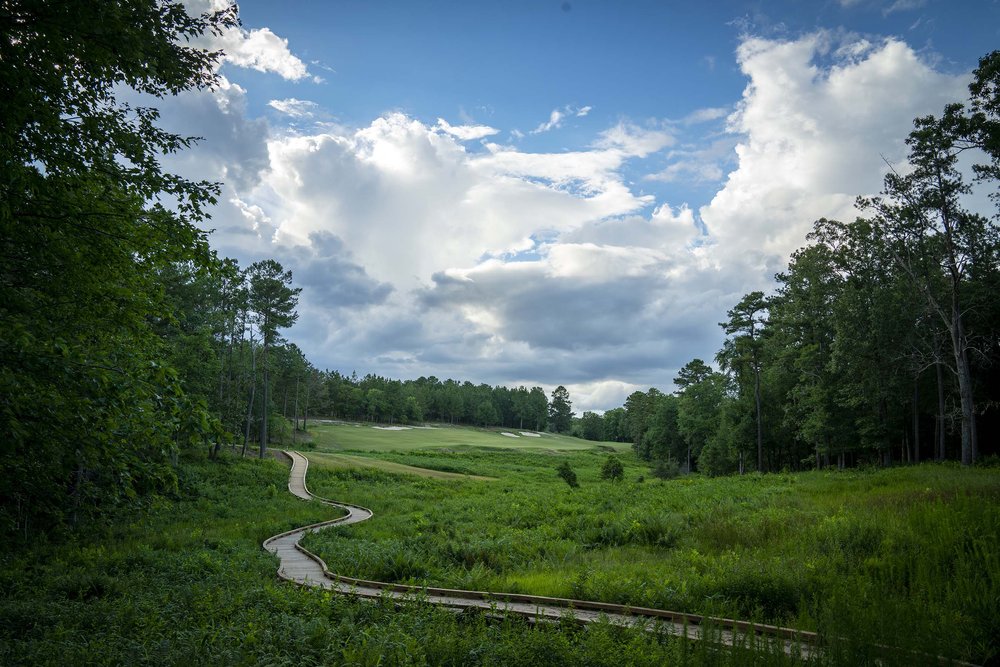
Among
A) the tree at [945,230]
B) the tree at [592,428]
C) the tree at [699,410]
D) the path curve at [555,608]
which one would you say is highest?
the tree at [945,230]

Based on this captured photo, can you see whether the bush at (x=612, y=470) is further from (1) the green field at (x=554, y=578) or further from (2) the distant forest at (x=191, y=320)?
(1) the green field at (x=554, y=578)

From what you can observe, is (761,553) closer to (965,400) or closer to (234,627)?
(234,627)

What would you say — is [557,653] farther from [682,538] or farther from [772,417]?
[772,417]

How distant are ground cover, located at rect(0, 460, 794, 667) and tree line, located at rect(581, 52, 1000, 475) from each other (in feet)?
92.4

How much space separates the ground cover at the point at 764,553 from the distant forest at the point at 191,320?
7.24 metres

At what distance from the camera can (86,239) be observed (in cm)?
672

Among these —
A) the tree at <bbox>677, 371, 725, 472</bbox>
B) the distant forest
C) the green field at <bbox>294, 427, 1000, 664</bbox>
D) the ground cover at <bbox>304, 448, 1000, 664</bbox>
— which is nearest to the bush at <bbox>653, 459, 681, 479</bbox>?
the distant forest

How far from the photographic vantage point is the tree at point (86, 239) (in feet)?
19.6

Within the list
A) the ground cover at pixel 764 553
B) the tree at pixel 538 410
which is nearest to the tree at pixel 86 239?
the ground cover at pixel 764 553

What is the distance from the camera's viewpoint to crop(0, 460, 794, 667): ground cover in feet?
22.7

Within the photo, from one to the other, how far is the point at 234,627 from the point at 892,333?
38594mm

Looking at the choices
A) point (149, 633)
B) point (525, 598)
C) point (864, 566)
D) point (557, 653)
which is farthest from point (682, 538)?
point (149, 633)

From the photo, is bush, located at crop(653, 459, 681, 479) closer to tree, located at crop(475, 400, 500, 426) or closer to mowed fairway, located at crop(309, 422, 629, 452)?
mowed fairway, located at crop(309, 422, 629, 452)

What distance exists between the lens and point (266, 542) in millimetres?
19406
